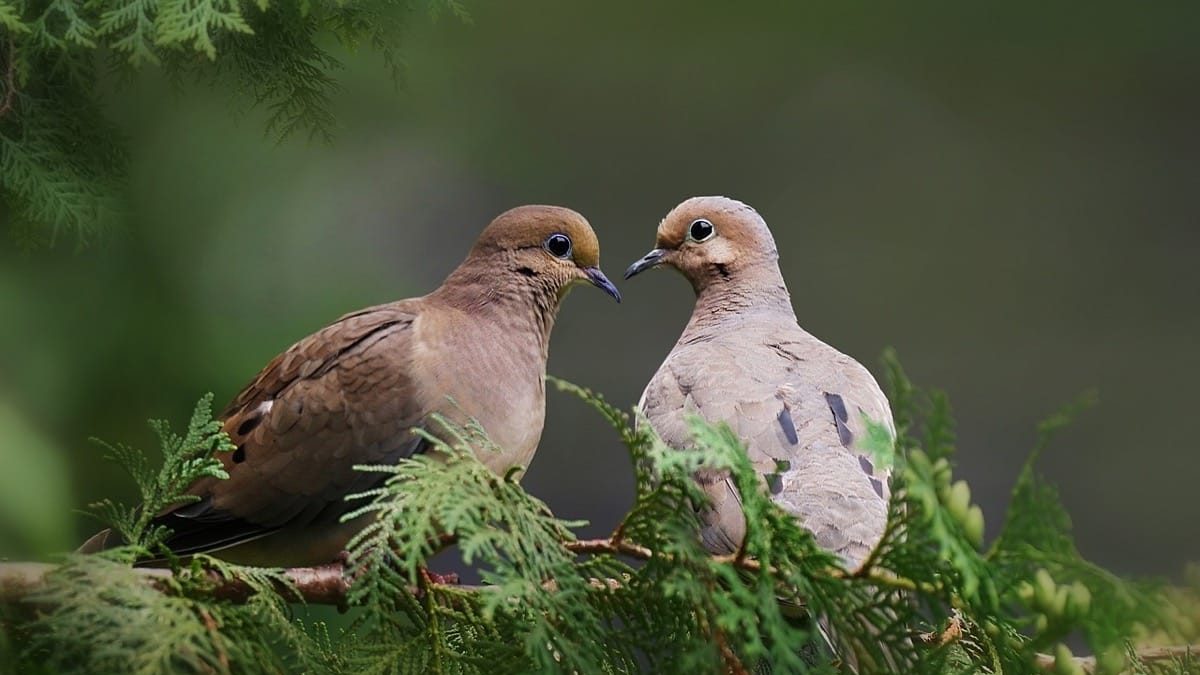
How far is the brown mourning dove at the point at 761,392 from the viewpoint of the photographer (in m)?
0.96

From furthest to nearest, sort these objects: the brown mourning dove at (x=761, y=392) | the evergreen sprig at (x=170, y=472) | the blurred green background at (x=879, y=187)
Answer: the blurred green background at (x=879, y=187) → the brown mourning dove at (x=761, y=392) → the evergreen sprig at (x=170, y=472)

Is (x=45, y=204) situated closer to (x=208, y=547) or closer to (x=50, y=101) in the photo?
(x=50, y=101)

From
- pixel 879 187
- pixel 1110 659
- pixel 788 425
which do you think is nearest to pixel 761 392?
pixel 788 425

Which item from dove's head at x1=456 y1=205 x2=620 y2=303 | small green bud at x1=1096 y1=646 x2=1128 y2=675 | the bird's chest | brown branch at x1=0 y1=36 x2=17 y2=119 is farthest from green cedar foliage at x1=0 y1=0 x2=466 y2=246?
small green bud at x1=1096 y1=646 x2=1128 y2=675

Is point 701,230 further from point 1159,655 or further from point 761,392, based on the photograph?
point 1159,655

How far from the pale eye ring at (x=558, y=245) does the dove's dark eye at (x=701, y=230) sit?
35 cm

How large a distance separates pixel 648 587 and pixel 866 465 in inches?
14.0

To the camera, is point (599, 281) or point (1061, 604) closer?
point (1061, 604)

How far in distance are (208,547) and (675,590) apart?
49 centimetres

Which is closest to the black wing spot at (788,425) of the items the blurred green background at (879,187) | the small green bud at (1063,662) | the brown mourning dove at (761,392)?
the brown mourning dove at (761,392)

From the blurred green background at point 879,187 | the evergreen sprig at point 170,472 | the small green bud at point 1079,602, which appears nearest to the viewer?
the small green bud at point 1079,602

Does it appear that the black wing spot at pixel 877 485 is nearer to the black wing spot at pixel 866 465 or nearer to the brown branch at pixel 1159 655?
the black wing spot at pixel 866 465

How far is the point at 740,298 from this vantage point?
1384 millimetres

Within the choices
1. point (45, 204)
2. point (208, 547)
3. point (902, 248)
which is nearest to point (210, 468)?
point (208, 547)
